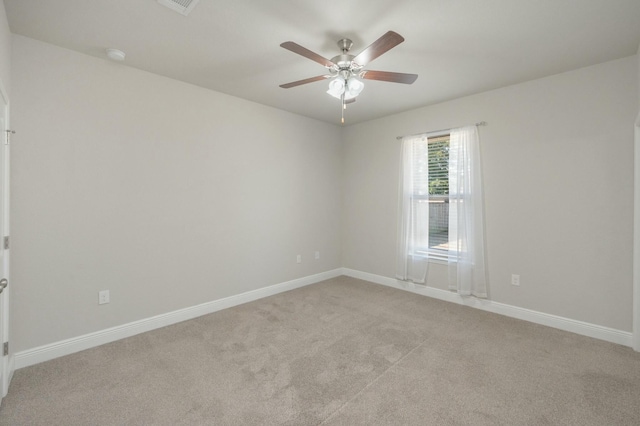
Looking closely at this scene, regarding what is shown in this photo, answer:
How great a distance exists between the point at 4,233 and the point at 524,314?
4.74 m

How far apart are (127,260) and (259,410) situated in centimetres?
198

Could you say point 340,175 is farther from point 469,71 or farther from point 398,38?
point 398,38

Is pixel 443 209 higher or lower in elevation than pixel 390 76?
lower

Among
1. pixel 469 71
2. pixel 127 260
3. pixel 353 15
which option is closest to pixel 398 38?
pixel 353 15

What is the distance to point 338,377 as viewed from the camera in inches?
87.4

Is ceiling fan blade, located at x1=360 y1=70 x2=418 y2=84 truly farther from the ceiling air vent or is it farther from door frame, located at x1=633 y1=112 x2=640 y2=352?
door frame, located at x1=633 y1=112 x2=640 y2=352

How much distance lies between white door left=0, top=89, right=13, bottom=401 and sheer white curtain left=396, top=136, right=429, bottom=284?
4.03m

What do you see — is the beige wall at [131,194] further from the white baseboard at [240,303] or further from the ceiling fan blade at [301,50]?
the ceiling fan blade at [301,50]

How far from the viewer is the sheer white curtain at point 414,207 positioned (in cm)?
413

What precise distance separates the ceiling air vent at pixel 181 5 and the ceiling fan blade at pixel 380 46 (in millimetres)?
1145

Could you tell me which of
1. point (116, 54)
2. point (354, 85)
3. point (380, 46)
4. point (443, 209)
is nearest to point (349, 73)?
point (354, 85)

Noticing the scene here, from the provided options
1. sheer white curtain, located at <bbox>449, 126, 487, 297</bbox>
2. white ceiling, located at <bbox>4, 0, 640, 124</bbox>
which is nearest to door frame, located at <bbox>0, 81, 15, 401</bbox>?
white ceiling, located at <bbox>4, 0, 640, 124</bbox>

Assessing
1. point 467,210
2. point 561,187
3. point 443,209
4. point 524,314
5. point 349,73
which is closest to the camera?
point 349,73

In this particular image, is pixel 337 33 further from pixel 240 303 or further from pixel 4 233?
pixel 240 303
